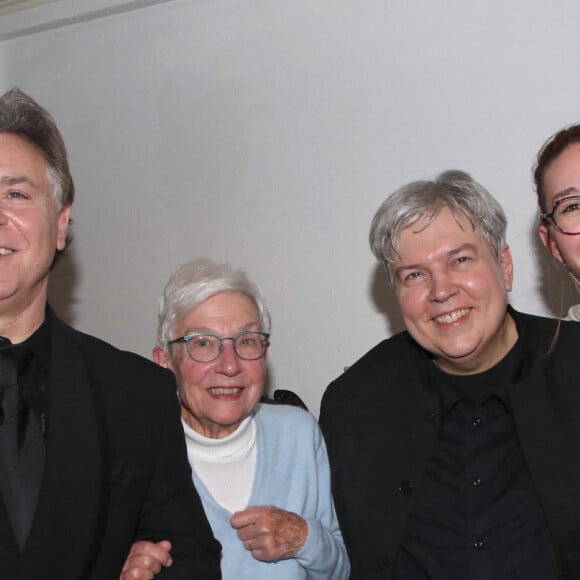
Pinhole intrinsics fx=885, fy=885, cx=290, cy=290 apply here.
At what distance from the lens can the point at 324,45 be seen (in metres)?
3.57

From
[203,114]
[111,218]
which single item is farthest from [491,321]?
[111,218]

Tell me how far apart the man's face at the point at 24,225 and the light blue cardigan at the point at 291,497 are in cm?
83

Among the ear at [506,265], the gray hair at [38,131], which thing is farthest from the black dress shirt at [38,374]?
the ear at [506,265]

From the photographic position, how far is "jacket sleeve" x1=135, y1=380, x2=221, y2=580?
1.97 m

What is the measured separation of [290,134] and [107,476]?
6.95 ft

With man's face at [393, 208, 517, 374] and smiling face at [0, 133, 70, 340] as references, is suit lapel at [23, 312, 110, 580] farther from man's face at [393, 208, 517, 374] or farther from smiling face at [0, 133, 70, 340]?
man's face at [393, 208, 517, 374]

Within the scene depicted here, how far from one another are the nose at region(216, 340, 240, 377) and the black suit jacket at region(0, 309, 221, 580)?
1.33ft

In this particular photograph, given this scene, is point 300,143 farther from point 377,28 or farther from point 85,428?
point 85,428

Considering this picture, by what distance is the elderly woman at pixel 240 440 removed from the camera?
2.38 meters

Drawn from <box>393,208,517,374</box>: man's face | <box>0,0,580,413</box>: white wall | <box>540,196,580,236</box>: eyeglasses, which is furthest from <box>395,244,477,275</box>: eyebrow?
<box>0,0,580,413</box>: white wall

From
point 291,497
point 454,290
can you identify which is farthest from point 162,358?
point 454,290

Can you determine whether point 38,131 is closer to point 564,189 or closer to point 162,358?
point 162,358

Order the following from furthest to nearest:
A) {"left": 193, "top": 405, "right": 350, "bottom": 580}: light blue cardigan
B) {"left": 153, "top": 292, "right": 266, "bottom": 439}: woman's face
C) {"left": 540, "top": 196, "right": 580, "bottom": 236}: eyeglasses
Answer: {"left": 153, "top": 292, "right": 266, "bottom": 439}: woman's face < {"left": 193, "top": 405, "right": 350, "bottom": 580}: light blue cardigan < {"left": 540, "top": 196, "right": 580, "bottom": 236}: eyeglasses

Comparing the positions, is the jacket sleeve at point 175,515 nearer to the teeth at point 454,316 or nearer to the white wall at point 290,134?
the teeth at point 454,316
